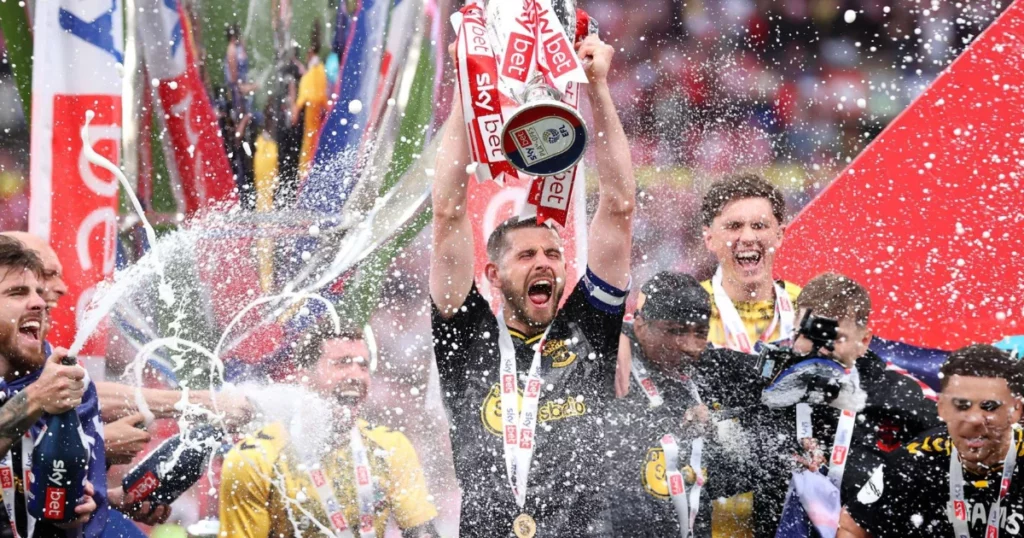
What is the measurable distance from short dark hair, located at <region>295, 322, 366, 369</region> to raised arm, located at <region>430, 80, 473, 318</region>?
0.80 m

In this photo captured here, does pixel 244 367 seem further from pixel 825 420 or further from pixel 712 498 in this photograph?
pixel 825 420

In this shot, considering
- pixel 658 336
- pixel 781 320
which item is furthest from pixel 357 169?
pixel 781 320

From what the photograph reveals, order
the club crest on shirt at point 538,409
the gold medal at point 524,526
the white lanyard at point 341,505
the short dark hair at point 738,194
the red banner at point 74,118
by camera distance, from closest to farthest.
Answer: the gold medal at point 524,526, the club crest on shirt at point 538,409, the white lanyard at point 341,505, the short dark hair at point 738,194, the red banner at point 74,118

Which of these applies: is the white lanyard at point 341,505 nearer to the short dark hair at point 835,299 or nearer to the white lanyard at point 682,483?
the white lanyard at point 682,483

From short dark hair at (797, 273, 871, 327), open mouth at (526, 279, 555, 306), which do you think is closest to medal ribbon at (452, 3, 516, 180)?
open mouth at (526, 279, 555, 306)

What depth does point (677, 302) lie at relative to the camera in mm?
3873

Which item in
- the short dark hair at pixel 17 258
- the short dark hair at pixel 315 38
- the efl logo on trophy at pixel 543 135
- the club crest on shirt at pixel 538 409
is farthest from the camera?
the short dark hair at pixel 315 38

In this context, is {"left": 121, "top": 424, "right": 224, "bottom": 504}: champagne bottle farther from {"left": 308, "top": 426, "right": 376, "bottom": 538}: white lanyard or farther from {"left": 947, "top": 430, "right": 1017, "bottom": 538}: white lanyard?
{"left": 947, "top": 430, "right": 1017, "bottom": 538}: white lanyard

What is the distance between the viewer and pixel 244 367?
4.20 metres

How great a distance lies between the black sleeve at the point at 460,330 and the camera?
3.54 m

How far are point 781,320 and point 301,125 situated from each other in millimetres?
2134

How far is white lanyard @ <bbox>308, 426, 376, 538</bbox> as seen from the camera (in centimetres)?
376

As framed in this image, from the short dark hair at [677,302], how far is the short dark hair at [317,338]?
1.17 metres

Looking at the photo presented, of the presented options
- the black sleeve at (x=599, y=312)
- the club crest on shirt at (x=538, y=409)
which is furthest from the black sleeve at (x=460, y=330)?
the black sleeve at (x=599, y=312)
